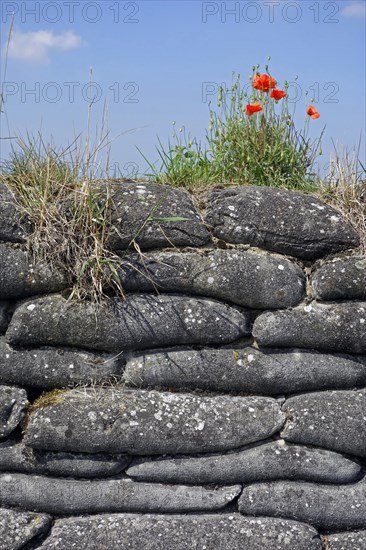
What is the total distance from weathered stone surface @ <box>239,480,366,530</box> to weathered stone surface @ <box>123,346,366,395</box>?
0.54 meters

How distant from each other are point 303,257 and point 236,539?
1.66 m

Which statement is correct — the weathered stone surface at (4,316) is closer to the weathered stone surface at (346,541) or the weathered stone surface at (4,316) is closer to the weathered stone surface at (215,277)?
the weathered stone surface at (215,277)

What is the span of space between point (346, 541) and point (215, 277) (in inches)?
64.5

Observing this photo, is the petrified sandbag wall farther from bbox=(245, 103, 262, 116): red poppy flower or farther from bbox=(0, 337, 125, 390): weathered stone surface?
bbox=(245, 103, 262, 116): red poppy flower

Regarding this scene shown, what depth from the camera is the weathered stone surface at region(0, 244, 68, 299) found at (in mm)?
4172

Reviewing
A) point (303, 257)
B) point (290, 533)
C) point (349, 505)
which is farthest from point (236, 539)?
point (303, 257)

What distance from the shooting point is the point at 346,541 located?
4.09m

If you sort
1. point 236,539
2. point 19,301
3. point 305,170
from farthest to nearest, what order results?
point 305,170 < point 19,301 < point 236,539

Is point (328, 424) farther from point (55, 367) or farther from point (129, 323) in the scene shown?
point (55, 367)

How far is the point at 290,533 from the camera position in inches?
158

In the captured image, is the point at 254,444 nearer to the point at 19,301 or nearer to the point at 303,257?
the point at 303,257

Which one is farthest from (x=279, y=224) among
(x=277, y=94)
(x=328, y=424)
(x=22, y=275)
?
(x=277, y=94)

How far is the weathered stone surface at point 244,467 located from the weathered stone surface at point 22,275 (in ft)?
3.65

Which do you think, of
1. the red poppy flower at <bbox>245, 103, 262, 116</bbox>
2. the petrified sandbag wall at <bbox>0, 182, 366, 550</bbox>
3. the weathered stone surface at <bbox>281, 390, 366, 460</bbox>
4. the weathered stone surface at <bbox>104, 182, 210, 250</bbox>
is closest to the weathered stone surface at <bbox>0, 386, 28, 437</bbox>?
the petrified sandbag wall at <bbox>0, 182, 366, 550</bbox>
